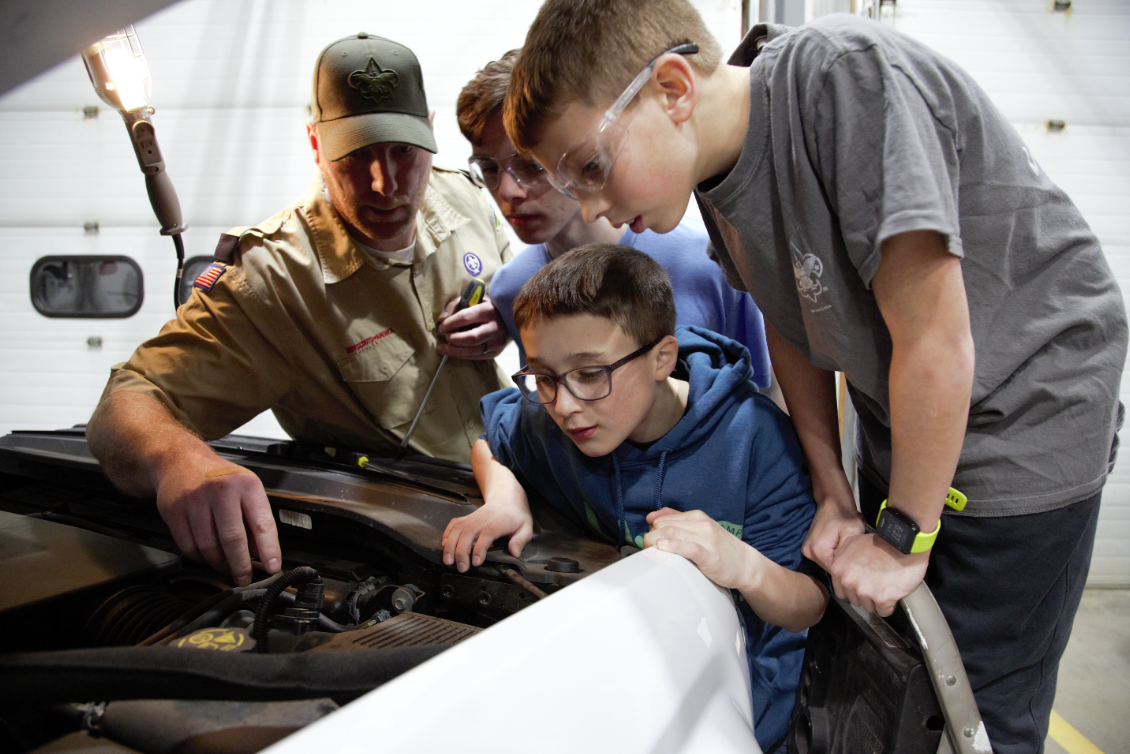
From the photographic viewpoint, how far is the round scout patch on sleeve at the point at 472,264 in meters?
2.45

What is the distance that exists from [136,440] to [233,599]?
79 cm

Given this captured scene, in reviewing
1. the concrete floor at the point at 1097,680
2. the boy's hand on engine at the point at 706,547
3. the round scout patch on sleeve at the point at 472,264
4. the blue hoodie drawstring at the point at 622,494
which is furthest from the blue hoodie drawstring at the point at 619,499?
the concrete floor at the point at 1097,680

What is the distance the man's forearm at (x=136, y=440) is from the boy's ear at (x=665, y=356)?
1.07 meters

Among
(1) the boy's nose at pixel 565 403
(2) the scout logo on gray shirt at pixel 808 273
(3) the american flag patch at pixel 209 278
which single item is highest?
(2) the scout logo on gray shirt at pixel 808 273

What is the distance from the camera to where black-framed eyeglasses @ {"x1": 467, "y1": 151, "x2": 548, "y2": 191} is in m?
1.78

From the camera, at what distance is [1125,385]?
11.9 feet

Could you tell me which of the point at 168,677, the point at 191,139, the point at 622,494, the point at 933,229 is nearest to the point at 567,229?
the point at 622,494

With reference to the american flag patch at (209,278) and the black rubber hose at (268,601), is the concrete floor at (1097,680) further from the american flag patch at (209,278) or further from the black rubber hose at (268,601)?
the american flag patch at (209,278)

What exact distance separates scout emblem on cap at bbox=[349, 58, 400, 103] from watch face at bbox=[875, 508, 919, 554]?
179 centimetres

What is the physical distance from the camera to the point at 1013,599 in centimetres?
116

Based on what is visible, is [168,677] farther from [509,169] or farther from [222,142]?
[222,142]

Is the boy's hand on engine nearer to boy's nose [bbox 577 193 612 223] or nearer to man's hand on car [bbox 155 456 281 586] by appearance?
boy's nose [bbox 577 193 612 223]

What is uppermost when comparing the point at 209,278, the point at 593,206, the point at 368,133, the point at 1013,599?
the point at 368,133

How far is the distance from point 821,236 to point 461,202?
6.43 ft
